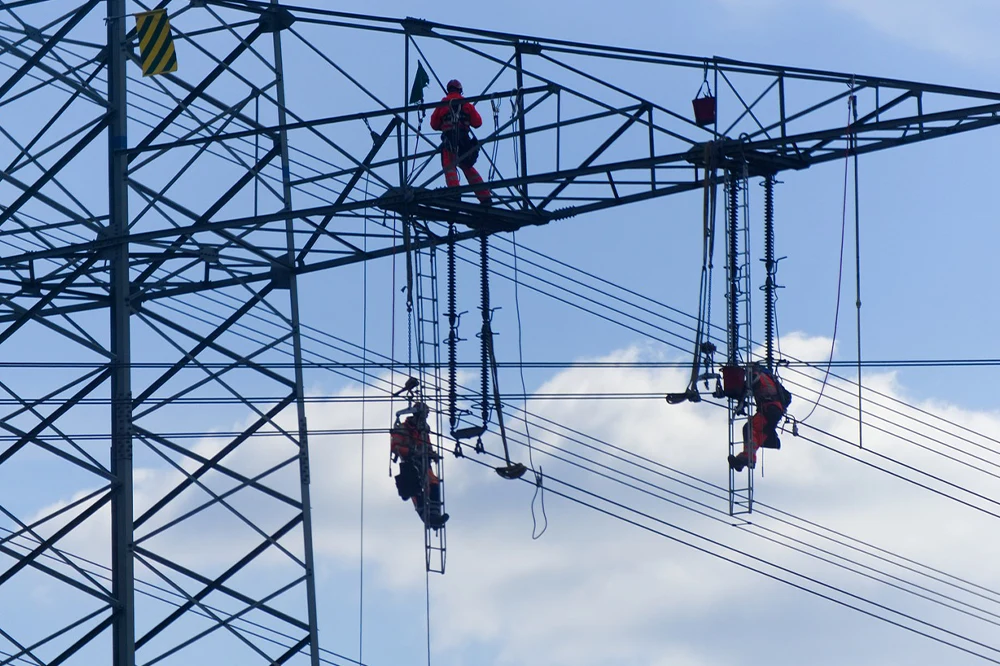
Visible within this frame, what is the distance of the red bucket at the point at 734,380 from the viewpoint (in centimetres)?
2644

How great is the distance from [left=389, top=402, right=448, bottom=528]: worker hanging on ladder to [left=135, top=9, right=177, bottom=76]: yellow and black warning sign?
537cm

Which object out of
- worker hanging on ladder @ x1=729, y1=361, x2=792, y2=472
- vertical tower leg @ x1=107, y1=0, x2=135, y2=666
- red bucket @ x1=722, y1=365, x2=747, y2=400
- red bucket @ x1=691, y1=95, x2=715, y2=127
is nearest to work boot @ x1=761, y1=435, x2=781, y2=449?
worker hanging on ladder @ x1=729, y1=361, x2=792, y2=472

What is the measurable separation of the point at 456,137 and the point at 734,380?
4.84 meters

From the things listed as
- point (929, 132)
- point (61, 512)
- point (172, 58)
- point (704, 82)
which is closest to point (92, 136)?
point (172, 58)

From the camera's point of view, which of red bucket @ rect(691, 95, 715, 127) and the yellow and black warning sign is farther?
the yellow and black warning sign

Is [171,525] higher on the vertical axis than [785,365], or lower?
lower

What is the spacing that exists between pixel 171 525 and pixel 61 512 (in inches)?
53.4

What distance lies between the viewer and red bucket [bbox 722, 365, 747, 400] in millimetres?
26438

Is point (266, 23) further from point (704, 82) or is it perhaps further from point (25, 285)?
point (704, 82)

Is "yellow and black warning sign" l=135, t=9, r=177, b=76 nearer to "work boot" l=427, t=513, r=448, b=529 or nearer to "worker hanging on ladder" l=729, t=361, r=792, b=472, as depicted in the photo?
"work boot" l=427, t=513, r=448, b=529

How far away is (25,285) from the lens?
3033cm

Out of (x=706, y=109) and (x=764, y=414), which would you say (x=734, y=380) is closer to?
(x=764, y=414)

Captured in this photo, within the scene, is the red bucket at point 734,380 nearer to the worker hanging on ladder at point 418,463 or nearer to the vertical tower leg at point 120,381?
the worker hanging on ladder at point 418,463

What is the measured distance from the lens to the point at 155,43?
30.4m
